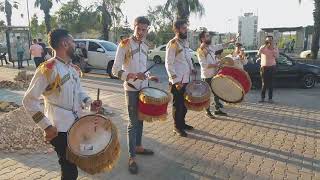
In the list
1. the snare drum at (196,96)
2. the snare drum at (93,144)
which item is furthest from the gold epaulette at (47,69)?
the snare drum at (196,96)


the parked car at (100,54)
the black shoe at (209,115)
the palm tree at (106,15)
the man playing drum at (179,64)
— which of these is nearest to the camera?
the man playing drum at (179,64)

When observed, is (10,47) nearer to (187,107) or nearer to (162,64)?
(162,64)

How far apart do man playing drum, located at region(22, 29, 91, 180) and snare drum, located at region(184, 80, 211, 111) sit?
334 centimetres

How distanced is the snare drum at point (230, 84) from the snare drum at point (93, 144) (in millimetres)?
4228

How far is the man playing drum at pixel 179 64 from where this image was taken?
692cm

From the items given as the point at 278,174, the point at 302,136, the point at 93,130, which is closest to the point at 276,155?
the point at 278,174

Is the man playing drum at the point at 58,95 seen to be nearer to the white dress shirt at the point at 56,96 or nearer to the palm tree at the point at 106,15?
the white dress shirt at the point at 56,96

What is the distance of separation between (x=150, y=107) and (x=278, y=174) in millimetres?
1976

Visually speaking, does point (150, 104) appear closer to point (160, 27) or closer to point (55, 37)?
point (55, 37)

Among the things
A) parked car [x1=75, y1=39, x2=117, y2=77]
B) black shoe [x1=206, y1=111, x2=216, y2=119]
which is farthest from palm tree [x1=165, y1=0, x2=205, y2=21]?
black shoe [x1=206, y1=111, x2=216, y2=119]

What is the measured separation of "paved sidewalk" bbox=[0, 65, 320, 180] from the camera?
18.3 feet

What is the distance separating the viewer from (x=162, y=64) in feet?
90.9

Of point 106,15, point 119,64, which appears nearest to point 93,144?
point 119,64

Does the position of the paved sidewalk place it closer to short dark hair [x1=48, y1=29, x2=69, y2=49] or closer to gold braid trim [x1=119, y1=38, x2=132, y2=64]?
gold braid trim [x1=119, y1=38, x2=132, y2=64]
